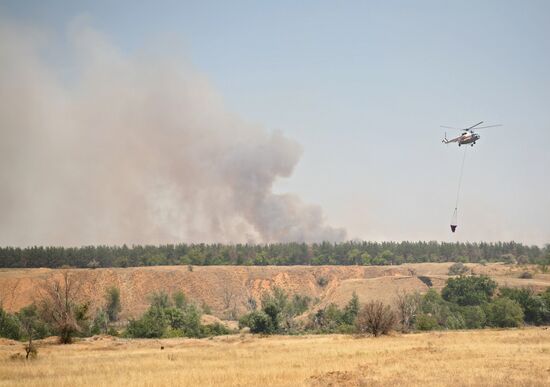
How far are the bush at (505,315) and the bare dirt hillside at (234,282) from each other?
30.7 metres

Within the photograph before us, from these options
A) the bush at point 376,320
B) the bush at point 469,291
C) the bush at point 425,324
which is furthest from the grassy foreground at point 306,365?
the bush at point 469,291

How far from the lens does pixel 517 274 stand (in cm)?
13462

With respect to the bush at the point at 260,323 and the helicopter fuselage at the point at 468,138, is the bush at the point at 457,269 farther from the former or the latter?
the helicopter fuselage at the point at 468,138

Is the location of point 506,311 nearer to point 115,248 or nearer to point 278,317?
point 278,317

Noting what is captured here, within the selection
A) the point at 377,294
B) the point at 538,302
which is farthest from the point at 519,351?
the point at 377,294

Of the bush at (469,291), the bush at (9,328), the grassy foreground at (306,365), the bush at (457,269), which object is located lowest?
the bush at (9,328)

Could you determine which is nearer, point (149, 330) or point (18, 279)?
point (149, 330)

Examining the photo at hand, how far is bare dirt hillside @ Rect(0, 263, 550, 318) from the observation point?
128500 millimetres

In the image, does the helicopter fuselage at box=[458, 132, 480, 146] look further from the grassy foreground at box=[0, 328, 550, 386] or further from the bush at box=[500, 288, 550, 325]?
the bush at box=[500, 288, 550, 325]

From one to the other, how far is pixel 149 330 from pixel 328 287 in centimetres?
9296

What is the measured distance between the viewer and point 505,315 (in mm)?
85812

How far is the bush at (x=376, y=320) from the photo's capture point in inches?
2525

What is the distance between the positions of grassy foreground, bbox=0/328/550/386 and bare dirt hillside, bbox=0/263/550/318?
2845 inches

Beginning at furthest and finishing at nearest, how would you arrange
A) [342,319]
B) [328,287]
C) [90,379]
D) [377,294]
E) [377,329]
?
1. [328,287]
2. [377,294]
3. [342,319]
4. [377,329]
5. [90,379]
